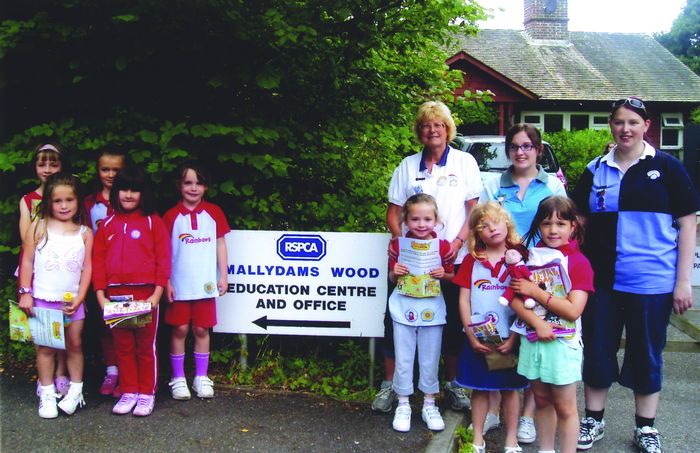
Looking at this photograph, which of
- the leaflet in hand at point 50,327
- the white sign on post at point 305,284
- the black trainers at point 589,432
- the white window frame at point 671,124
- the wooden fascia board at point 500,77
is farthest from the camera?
the white window frame at point 671,124

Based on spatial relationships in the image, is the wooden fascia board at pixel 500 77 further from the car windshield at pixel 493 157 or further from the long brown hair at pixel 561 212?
the long brown hair at pixel 561 212

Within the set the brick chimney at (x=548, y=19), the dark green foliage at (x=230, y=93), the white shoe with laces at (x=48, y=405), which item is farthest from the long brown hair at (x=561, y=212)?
the brick chimney at (x=548, y=19)

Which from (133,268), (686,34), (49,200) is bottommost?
(133,268)

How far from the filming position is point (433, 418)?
13.6 feet

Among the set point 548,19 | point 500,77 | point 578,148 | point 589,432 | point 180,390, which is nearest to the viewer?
point 589,432

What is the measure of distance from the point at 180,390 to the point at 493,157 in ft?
28.4

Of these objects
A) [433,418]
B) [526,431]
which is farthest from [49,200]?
[526,431]

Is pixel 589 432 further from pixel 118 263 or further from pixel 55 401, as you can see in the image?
pixel 55 401

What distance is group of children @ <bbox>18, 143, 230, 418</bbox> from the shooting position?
4.20m

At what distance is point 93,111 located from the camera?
5109mm

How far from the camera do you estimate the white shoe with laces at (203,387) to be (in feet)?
15.1

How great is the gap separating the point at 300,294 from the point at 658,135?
87.2 ft

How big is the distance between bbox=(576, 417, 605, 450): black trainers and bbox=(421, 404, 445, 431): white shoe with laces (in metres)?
0.84

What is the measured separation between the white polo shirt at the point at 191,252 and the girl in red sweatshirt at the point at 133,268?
19 cm
